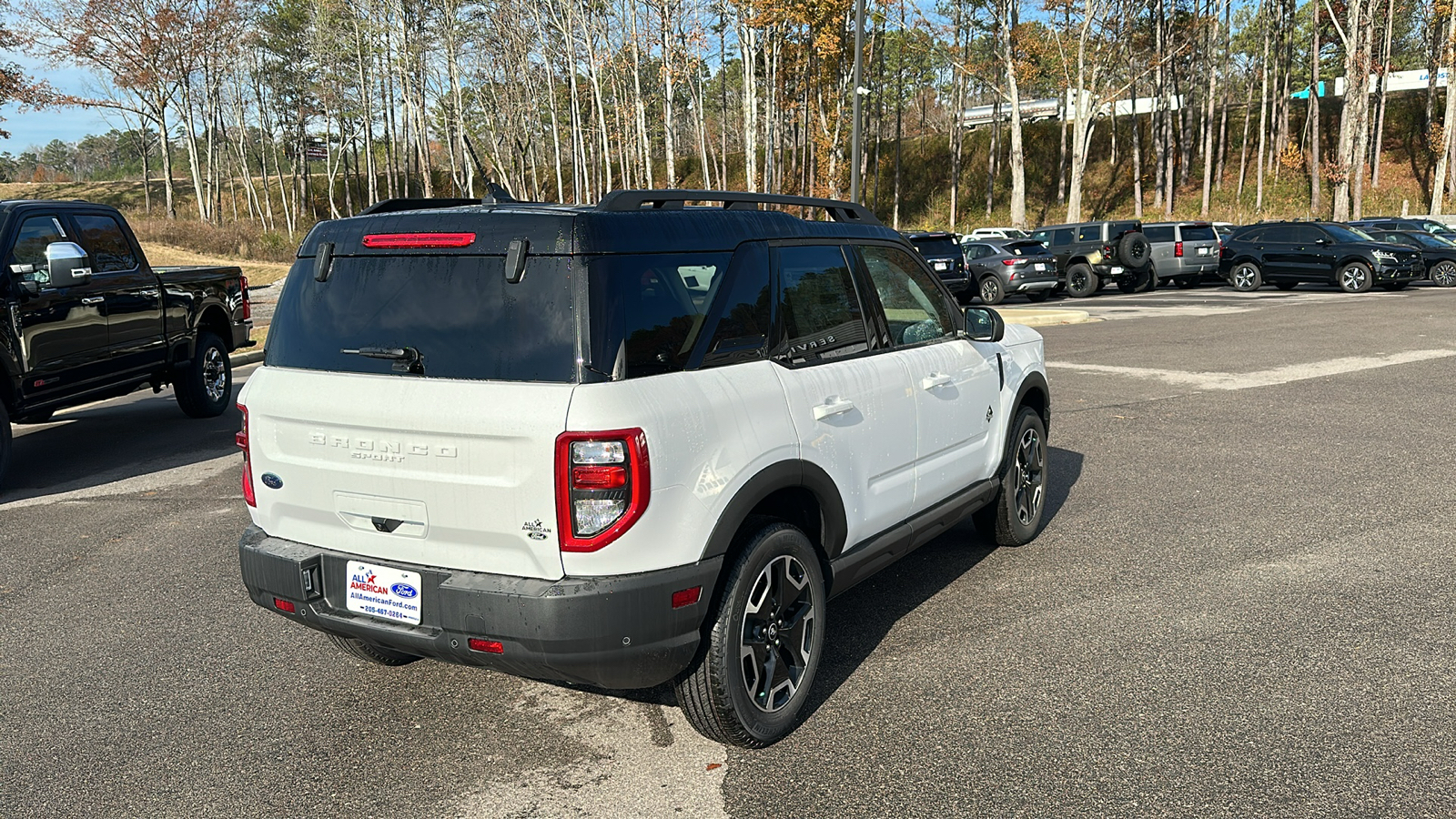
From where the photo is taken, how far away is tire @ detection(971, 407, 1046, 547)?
562 cm

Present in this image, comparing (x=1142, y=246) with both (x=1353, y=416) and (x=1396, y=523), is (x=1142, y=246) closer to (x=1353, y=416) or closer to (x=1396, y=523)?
(x=1353, y=416)

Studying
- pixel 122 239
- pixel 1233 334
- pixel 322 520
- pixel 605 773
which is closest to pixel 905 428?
pixel 605 773

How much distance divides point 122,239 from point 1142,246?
75.6 ft

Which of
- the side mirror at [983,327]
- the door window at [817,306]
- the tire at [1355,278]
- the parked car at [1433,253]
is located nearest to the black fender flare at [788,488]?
the door window at [817,306]

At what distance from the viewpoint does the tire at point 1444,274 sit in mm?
26000

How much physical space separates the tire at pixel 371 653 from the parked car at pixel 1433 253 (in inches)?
1075

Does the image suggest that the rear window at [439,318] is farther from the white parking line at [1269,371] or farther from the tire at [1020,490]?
the white parking line at [1269,371]

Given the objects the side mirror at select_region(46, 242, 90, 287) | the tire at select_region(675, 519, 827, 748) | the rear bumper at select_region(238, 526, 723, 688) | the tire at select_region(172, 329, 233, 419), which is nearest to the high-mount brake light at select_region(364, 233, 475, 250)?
the rear bumper at select_region(238, 526, 723, 688)

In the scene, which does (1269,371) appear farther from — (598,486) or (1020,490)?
(598,486)

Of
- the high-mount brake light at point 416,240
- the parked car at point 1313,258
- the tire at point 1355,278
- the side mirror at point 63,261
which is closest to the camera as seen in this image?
the high-mount brake light at point 416,240

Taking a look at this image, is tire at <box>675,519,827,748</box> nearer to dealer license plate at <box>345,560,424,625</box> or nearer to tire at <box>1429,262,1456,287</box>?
dealer license plate at <box>345,560,424,625</box>

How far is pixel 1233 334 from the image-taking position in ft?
52.9

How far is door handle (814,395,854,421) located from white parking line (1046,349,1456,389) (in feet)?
27.6

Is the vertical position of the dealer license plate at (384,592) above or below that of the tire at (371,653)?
above
